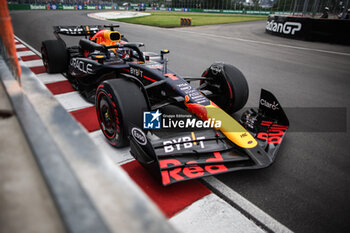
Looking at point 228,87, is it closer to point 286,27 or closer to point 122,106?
point 122,106

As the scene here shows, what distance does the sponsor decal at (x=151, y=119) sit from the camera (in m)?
2.51

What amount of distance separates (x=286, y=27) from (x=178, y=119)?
12.3 metres

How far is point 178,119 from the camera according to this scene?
10.9 ft

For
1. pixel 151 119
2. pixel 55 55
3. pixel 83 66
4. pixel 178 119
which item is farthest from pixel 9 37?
pixel 55 55

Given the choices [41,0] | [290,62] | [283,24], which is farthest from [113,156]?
[41,0]

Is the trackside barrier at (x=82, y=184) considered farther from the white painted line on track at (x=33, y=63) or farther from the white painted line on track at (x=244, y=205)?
the white painted line on track at (x=33, y=63)

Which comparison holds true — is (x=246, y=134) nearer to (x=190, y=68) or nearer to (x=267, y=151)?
(x=267, y=151)

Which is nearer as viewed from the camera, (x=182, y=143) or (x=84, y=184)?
(x=84, y=184)

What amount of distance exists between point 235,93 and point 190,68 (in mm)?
3176

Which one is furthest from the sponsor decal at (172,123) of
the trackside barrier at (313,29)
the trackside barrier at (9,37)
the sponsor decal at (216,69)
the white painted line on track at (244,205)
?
the trackside barrier at (313,29)

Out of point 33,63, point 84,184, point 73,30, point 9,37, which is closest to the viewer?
point 84,184

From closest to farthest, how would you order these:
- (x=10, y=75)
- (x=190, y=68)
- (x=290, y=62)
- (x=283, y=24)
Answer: (x=10, y=75) < (x=190, y=68) < (x=290, y=62) < (x=283, y=24)

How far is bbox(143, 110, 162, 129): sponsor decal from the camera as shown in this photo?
8.25 feet

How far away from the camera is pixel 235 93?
3.20 meters
